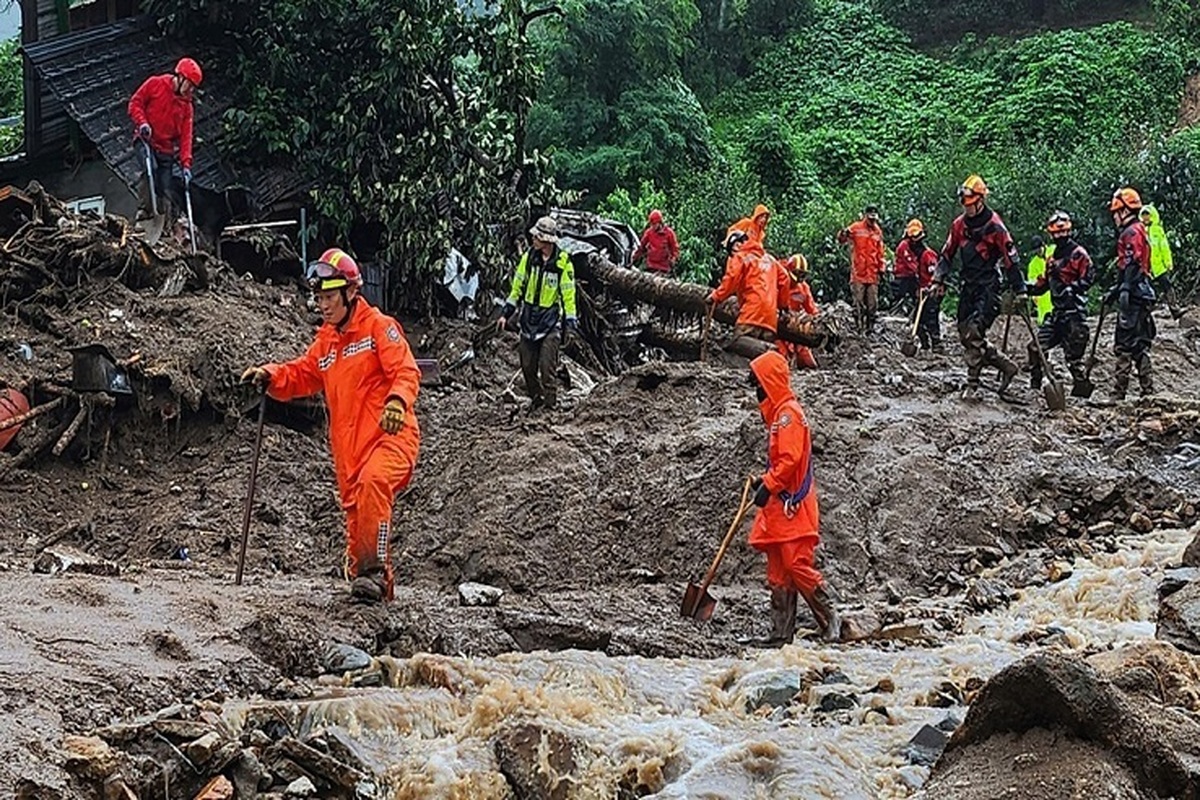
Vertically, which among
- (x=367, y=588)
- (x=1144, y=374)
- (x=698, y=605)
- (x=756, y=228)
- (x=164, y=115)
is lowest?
(x=698, y=605)

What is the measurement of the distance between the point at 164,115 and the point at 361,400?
7986mm

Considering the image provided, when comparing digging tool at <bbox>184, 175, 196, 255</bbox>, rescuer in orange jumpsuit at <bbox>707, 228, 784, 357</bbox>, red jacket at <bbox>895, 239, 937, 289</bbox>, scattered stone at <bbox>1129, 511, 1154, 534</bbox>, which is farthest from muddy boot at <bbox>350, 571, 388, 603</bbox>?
red jacket at <bbox>895, 239, 937, 289</bbox>

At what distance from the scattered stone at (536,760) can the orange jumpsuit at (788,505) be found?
2.60 metres

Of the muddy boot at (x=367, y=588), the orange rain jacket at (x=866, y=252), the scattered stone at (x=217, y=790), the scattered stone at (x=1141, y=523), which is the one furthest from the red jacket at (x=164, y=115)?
the scattered stone at (x=217, y=790)

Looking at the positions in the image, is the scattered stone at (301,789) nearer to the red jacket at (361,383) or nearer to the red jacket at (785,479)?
the red jacket at (361,383)

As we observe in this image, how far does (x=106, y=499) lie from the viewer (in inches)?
444

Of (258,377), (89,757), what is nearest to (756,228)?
(258,377)

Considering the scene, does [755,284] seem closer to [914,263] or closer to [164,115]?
[164,115]

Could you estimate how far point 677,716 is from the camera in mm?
6543

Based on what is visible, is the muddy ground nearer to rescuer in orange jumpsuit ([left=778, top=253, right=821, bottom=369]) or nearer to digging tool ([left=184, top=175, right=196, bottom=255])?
digging tool ([left=184, top=175, right=196, bottom=255])

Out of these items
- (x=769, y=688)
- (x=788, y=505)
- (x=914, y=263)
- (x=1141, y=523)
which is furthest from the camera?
(x=914, y=263)

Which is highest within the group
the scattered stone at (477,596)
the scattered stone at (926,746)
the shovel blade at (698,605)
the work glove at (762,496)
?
the work glove at (762,496)

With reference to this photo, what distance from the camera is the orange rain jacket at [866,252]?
19.2 m

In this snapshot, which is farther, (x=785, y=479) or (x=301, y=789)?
(x=785, y=479)
